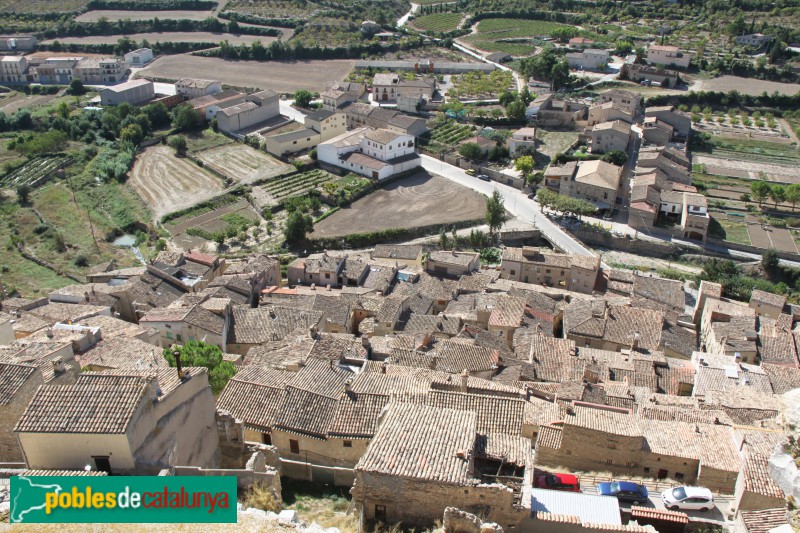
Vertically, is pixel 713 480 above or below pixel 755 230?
above

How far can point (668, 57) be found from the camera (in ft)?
352

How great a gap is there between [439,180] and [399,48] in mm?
54099

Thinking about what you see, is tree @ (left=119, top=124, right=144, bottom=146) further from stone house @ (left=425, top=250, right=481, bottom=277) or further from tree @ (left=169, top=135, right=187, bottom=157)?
stone house @ (left=425, top=250, right=481, bottom=277)

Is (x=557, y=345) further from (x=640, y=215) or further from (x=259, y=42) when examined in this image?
(x=259, y=42)

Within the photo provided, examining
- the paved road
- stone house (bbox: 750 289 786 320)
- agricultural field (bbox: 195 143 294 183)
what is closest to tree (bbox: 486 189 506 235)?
the paved road

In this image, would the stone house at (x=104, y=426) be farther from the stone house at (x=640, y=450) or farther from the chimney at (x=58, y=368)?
the stone house at (x=640, y=450)

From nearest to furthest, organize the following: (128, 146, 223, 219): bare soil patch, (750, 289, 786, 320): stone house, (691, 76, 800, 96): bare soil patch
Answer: (750, 289, 786, 320): stone house < (128, 146, 223, 219): bare soil patch < (691, 76, 800, 96): bare soil patch

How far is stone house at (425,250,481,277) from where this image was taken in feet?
164

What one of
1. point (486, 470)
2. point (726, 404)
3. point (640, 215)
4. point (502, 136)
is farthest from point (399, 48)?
point (486, 470)

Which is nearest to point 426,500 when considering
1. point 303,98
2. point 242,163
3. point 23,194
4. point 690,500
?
point 690,500

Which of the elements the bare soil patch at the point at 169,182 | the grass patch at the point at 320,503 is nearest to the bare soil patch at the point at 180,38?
the bare soil patch at the point at 169,182

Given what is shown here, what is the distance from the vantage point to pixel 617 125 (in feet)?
257

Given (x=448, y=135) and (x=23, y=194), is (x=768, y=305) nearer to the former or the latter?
(x=448, y=135)

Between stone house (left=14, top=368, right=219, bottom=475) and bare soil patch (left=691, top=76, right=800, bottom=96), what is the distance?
332 ft
